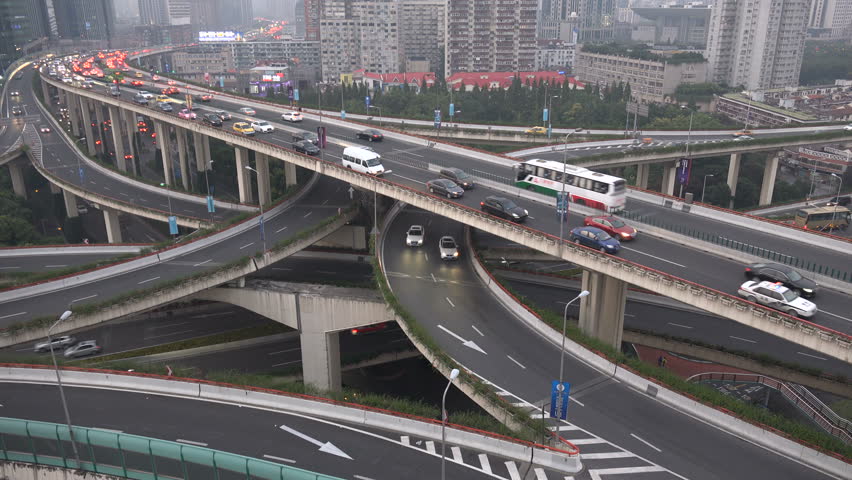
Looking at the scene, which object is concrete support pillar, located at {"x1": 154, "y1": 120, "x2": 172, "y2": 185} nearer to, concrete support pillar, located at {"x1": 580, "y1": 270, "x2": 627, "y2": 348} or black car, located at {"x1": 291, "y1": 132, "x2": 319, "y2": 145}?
black car, located at {"x1": 291, "y1": 132, "x2": 319, "y2": 145}

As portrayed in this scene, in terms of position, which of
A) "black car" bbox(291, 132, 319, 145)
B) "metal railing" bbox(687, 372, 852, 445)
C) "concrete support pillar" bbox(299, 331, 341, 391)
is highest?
"black car" bbox(291, 132, 319, 145)

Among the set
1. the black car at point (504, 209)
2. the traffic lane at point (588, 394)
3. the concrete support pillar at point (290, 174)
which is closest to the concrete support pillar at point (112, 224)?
the concrete support pillar at point (290, 174)

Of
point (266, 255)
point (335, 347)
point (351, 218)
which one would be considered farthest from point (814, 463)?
point (351, 218)

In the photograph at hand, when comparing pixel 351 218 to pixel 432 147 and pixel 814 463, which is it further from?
pixel 814 463

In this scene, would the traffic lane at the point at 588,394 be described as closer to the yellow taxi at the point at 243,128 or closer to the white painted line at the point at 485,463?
the white painted line at the point at 485,463

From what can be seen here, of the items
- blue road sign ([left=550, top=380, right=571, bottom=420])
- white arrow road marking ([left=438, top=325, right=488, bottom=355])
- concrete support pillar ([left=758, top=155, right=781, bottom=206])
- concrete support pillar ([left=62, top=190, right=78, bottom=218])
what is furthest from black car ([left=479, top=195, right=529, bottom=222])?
concrete support pillar ([left=62, top=190, right=78, bottom=218])

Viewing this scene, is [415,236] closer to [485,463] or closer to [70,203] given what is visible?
[485,463]
